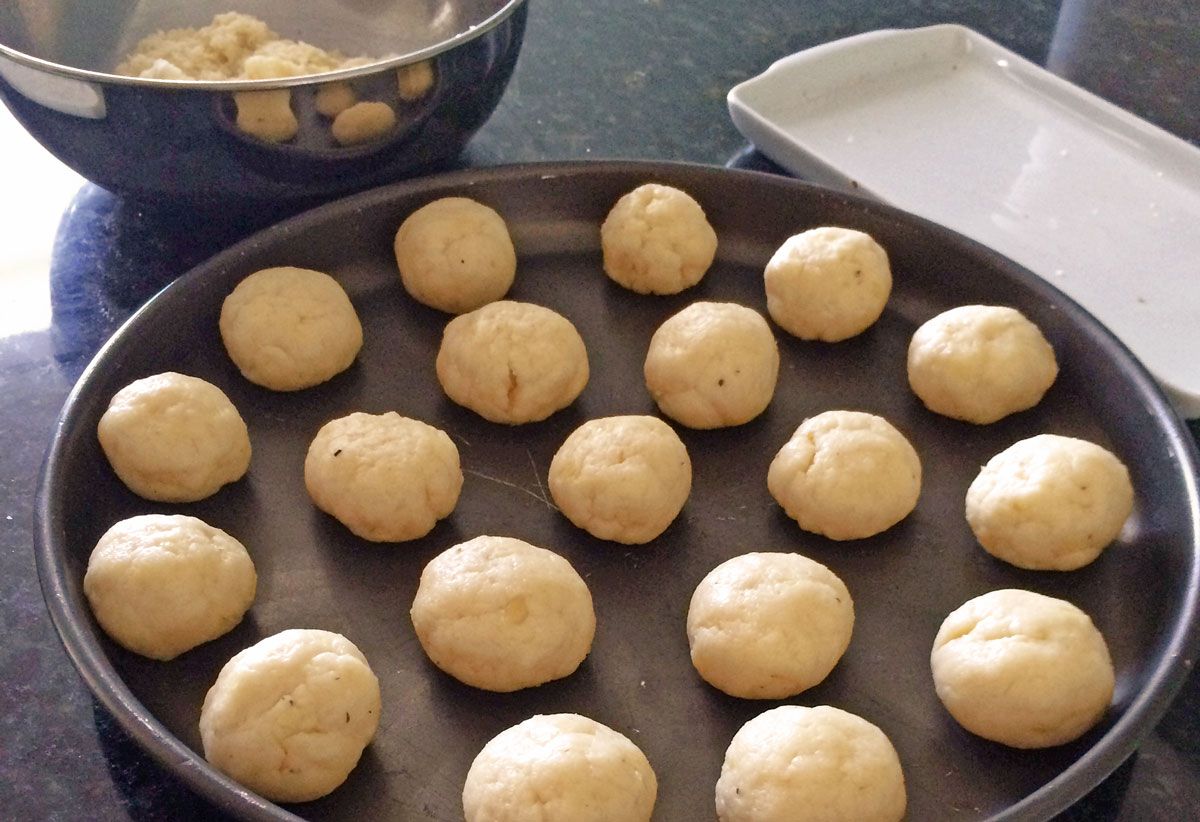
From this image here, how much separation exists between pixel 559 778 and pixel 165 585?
48cm

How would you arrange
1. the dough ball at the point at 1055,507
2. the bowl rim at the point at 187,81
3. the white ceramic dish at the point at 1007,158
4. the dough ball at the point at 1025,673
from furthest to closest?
the white ceramic dish at the point at 1007,158
the bowl rim at the point at 187,81
the dough ball at the point at 1055,507
the dough ball at the point at 1025,673

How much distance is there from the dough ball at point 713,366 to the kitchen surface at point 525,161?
0.54 meters

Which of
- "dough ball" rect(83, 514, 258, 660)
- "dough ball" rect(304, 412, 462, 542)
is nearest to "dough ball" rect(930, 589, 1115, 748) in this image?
"dough ball" rect(304, 412, 462, 542)

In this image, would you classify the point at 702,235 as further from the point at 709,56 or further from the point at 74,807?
the point at 74,807

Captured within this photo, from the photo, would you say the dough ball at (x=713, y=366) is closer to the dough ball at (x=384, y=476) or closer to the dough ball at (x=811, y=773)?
the dough ball at (x=384, y=476)

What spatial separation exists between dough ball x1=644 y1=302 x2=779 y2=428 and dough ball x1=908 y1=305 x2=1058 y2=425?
0.21 metres

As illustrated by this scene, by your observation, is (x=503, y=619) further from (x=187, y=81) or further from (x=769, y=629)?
(x=187, y=81)

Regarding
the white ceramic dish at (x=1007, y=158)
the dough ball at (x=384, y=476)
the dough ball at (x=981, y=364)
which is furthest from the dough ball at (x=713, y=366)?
the white ceramic dish at (x=1007, y=158)

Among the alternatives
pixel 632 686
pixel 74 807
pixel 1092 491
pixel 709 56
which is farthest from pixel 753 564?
pixel 709 56

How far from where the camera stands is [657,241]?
65.4 inches

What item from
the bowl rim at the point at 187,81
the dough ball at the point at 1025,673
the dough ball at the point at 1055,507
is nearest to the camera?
the dough ball at the point at 1025,673

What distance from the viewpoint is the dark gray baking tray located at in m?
1.21

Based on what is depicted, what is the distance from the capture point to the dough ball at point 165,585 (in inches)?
48.3

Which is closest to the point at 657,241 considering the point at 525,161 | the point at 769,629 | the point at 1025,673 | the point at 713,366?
the point at 713,366
